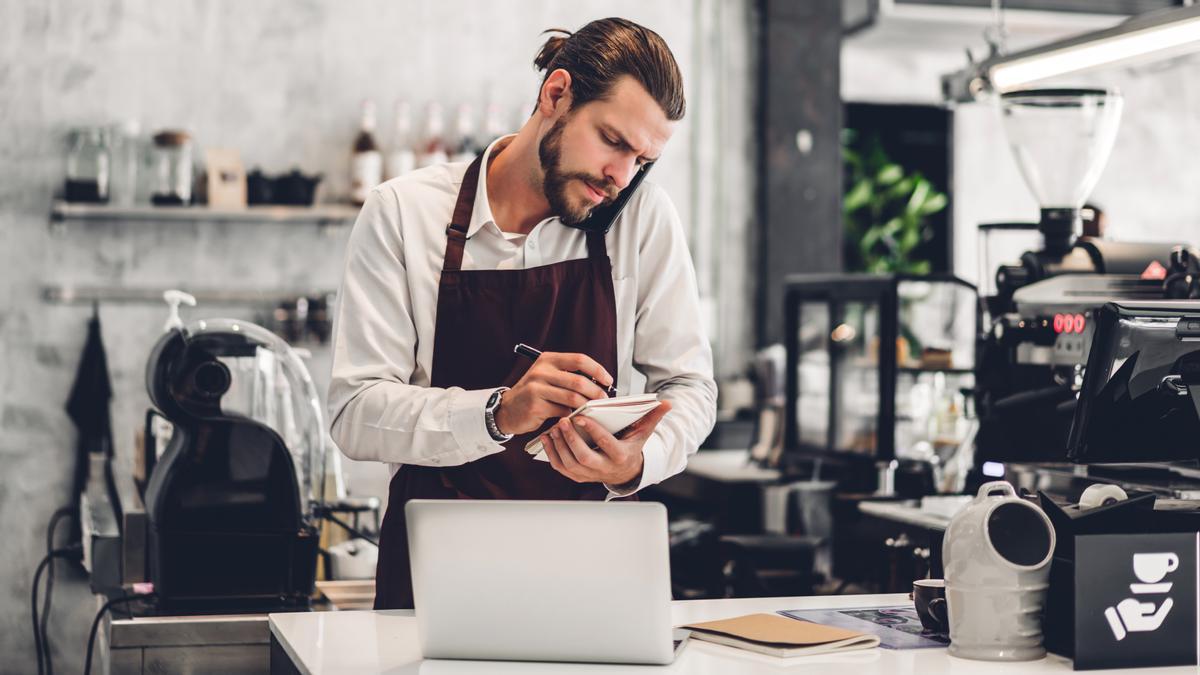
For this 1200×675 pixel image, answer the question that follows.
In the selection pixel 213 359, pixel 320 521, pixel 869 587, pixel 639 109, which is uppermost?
pixel 639 109

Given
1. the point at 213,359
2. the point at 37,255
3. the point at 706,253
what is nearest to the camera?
the point at 213,359

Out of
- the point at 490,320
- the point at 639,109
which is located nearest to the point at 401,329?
the point at 490,320

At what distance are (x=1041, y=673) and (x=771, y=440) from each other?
133 inches

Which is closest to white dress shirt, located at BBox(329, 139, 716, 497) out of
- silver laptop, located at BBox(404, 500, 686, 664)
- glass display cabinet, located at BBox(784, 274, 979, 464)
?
silver laptop, located at BBox(404, 500, 686, 664)

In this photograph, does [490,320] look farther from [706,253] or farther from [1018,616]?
[706,253]

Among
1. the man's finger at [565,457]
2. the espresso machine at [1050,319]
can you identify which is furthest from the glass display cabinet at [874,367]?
the man's finger at [565,457]

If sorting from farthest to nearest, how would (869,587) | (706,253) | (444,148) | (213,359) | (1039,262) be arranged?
(706,253)
(444,148)
(869,587)
(1039,262)
(213,359)

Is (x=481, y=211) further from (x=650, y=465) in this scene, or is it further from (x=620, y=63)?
(x=650, y=465)

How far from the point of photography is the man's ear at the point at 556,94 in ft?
6.73

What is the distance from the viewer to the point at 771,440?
16.3ft

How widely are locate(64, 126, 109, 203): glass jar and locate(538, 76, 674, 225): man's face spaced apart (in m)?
3.01

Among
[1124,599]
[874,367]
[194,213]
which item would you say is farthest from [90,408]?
[1124,599]

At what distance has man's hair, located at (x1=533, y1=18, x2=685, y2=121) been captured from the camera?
6.56 ft

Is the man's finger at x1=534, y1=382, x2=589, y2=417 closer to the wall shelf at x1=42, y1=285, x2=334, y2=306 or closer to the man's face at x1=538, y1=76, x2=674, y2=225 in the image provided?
the man's face at x1=538, y1=76, x2=674, y2=225
